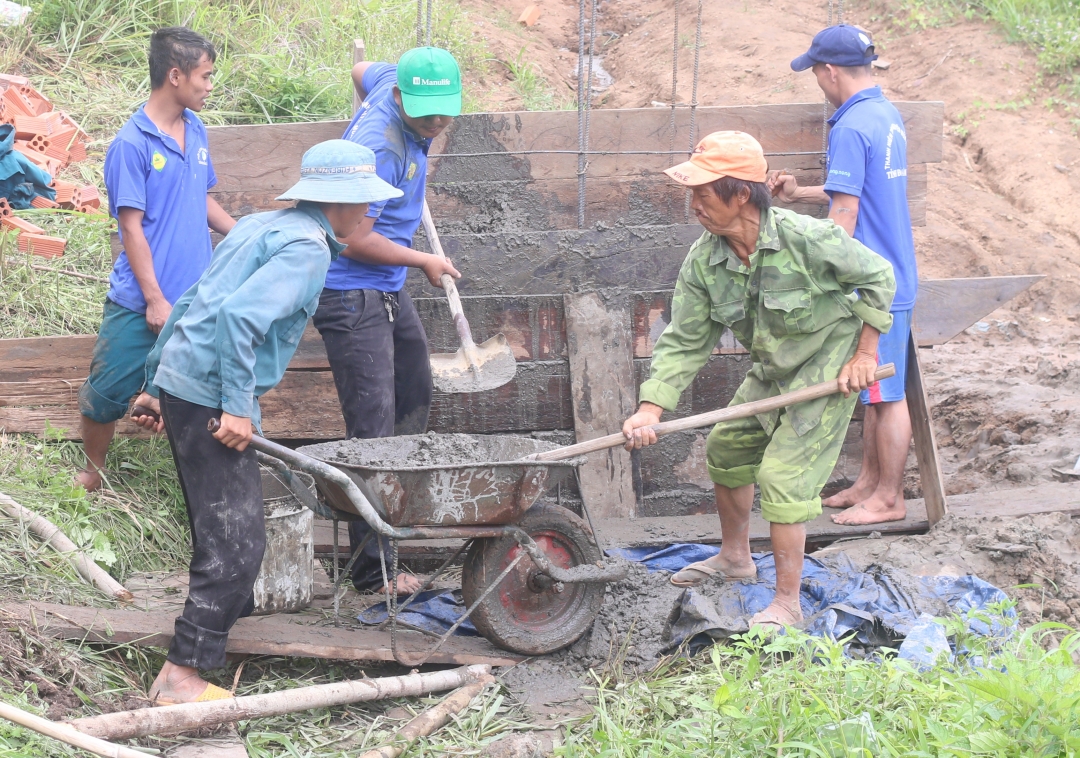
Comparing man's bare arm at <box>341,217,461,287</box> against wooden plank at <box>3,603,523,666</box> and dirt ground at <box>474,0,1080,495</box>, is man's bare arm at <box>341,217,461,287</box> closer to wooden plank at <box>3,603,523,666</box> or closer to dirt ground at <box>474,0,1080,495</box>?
wooden plank at <box>3,603,523,666</box>

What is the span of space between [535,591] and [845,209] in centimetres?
237

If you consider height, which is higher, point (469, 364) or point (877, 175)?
point (877, 175)

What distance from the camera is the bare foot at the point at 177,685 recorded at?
346cm

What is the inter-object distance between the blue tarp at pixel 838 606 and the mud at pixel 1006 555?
0.16 m

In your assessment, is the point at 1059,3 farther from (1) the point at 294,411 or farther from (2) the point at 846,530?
(1) the point at 294,411

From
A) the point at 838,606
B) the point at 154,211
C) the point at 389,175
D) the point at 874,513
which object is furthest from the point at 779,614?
the point at 154,211

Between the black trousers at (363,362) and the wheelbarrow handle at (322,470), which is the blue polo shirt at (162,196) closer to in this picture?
the black trousers at (363,362)

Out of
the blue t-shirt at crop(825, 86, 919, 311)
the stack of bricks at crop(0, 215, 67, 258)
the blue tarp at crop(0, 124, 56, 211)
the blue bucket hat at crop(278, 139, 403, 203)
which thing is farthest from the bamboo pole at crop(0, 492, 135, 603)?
the blue t-shirt at crop(825, 86, 919, 311)

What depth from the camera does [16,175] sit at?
6527mm

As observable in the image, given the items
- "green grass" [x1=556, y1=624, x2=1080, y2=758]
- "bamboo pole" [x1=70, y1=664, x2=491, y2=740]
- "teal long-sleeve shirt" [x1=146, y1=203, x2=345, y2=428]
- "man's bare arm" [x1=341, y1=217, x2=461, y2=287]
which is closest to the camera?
"green grass" [x1=556, y1=624, x2=1080, y2=758]

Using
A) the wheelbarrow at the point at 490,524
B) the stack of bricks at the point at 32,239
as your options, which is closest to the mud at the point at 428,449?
the wheelbarrow at the point at 490,524

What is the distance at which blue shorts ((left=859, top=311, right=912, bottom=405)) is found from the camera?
16.4 feet

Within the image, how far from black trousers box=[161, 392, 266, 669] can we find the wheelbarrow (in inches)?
4.7

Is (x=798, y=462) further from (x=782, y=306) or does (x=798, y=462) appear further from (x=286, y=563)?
(x=286, y=563)
